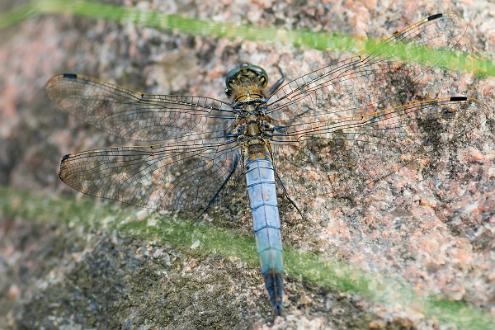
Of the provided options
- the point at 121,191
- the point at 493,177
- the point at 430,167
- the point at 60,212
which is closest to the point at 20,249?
the point at 60,212

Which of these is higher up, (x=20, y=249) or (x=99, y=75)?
(x=99, y=75)

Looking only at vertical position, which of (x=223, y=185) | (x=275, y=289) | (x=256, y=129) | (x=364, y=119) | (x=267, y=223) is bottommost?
(x=275, y=289)

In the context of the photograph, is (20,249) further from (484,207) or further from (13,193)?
(484,207)

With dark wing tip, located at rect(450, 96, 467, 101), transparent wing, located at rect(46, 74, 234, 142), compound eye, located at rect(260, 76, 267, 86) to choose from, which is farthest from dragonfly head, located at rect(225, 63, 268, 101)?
dark wing tip, located at rect(450, 96, 467, 101)

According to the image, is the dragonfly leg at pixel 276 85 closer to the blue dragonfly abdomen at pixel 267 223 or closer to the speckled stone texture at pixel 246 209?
the speckled stone texture at pixel 246 209

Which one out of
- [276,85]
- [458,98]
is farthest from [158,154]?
[458,98]

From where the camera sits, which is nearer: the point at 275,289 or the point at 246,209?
the point at 275,289

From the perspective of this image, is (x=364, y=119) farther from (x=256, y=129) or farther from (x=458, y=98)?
(x=256, y=129)
